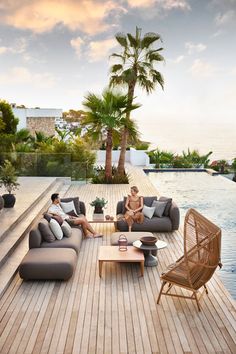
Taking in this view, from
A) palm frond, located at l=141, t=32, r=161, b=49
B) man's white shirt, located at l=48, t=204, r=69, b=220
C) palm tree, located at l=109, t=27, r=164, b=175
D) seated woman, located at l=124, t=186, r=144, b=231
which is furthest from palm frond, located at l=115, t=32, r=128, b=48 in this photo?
man's white shirt, located at l=48, t=204, r=69, b=220

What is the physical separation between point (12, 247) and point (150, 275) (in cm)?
277

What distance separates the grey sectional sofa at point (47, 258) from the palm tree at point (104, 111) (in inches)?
393

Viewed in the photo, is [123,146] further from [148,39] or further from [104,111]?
[148,39]

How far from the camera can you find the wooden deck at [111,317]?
5.04 m

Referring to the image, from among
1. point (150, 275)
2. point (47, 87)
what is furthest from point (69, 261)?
point (47, 87)

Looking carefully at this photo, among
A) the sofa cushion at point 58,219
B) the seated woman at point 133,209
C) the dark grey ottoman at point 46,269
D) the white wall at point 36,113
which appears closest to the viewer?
the dark grey ottoman at point 46,269

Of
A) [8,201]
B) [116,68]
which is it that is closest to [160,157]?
[116,68]

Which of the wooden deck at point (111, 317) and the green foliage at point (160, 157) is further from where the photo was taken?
the green foliage at point (160, 157)

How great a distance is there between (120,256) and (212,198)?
9.40 m

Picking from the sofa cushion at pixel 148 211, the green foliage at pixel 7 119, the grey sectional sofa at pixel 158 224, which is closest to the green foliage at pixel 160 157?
the green foliage at pixel 7 119

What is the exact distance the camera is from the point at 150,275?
7.26m

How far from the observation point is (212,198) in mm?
16047

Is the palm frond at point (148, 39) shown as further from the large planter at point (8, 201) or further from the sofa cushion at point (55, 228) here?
the sofa cushion at point (55, 228)

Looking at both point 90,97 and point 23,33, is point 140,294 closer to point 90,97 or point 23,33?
point 90,97
